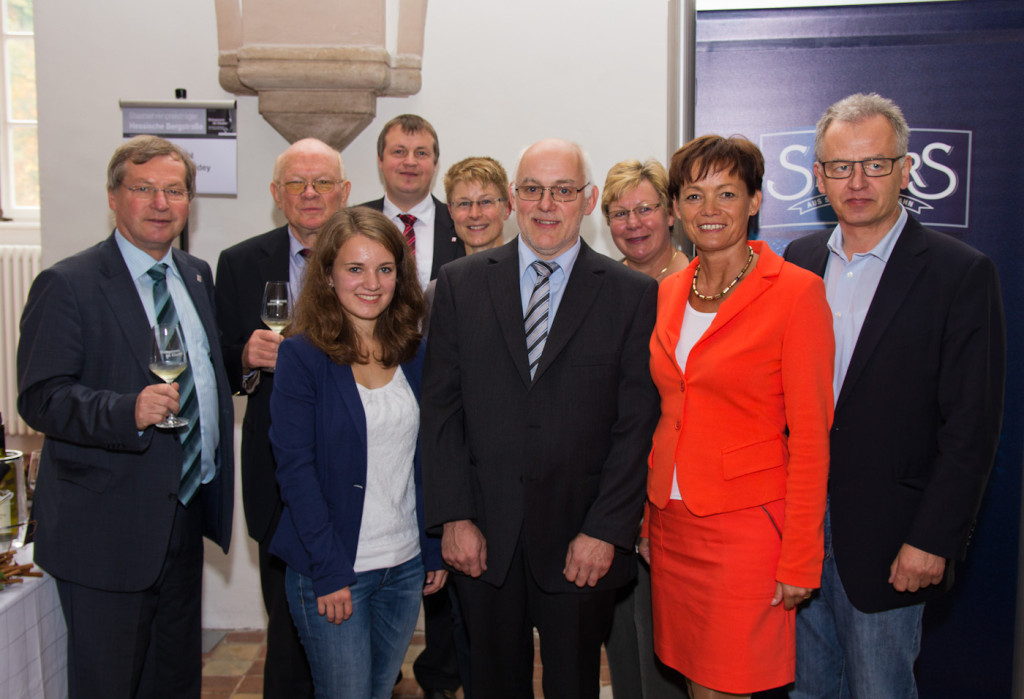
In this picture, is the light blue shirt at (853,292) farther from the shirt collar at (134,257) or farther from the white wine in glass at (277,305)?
the shirt collar at (134,257)

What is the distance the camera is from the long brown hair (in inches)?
84.8

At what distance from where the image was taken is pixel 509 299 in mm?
2227

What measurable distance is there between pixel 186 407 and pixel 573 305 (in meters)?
1.25

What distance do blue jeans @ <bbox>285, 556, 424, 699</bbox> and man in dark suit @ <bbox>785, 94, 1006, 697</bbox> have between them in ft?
3.96

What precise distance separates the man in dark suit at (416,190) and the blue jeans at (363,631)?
141 cm

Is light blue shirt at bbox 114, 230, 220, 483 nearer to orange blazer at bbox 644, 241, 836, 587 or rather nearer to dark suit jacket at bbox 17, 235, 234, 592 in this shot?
dark suit jacket at bbox 17, 235, 234, 592

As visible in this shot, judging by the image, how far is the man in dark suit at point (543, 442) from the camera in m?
2.14

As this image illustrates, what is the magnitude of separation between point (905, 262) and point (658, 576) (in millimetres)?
1114

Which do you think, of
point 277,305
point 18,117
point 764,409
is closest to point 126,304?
point 277,305

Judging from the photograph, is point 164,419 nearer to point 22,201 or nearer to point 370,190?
point 370,190

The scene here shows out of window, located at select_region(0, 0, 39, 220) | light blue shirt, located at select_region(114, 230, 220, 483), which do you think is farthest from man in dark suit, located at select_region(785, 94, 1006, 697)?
window, located at select_region(0, 0, 39, 220)

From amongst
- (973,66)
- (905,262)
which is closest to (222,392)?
(905,262)

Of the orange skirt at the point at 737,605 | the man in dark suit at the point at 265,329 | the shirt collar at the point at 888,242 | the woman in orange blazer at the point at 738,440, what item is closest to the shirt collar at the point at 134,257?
the man in dark suit at the point at 265,329

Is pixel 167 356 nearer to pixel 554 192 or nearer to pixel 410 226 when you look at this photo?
pixel 554 192
